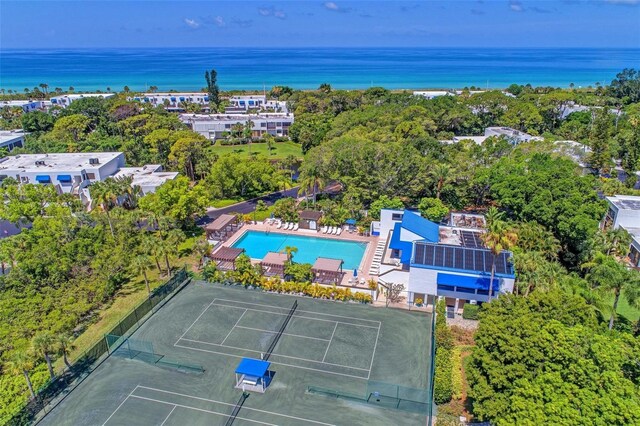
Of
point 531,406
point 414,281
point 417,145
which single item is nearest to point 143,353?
point 414,281

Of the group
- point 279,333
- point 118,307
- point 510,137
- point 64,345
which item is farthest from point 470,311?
point 510,137

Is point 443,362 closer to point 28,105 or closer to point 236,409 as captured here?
point 236,409

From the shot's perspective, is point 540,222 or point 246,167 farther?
point 246,167

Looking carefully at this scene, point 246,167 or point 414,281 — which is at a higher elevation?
point 246,167

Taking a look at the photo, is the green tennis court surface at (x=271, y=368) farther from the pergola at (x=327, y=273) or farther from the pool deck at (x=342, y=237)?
the pool deck at (x=342, y=237)

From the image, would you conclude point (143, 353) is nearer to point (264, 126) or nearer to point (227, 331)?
point (227, 331)

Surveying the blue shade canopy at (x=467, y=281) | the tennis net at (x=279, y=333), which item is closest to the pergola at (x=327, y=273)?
the tennis net at (x=279, y=333)
